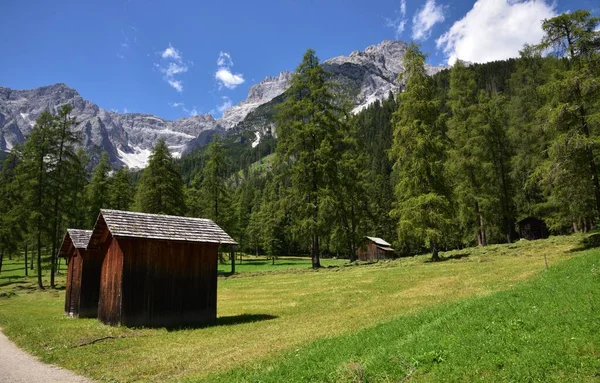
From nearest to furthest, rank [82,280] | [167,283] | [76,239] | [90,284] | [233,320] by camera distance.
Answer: [233,320], [167,283], [82,280], [90,284], [76,239]

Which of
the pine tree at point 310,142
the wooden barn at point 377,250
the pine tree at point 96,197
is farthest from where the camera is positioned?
the wooden barn at point 377,250

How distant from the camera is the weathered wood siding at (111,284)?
19703mm

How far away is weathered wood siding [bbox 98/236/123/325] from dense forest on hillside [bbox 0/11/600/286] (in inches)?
738

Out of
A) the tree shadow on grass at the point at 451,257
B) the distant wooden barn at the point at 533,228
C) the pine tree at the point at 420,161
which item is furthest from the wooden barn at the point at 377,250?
the pine tree at the point at 420,161

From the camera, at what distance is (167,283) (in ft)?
66.6

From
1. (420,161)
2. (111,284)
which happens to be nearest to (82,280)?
(111,284)

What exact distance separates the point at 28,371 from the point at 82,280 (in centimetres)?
1586

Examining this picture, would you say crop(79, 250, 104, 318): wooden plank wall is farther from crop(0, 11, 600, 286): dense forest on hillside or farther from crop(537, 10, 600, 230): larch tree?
crop(537, 10, 600, 230): larch tree

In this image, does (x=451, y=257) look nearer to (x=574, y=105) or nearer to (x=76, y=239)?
(x=574, y=105)

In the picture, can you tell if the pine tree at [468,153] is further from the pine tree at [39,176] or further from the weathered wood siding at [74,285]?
the pine tree at [39,176]

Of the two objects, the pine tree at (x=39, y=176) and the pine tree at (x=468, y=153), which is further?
the pine tree at (x=39, y=176)

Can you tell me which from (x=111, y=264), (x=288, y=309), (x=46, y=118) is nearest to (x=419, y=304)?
(x=288, y=309)

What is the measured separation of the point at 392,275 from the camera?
26953mm

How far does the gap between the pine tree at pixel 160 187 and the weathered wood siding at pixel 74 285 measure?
60.4 feet
